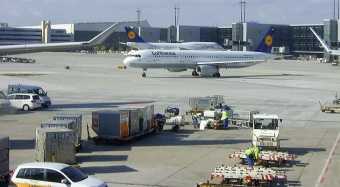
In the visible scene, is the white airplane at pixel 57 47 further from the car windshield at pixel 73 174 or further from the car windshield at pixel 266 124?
the car windshield at pixel 73 174

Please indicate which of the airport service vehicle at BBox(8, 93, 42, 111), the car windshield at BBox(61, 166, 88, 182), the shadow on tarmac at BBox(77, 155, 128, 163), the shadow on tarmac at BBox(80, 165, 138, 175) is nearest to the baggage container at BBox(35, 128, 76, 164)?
the shadow on tarmac at BBox(80, 165, 138, 175)

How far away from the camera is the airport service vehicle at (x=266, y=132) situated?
32844mm

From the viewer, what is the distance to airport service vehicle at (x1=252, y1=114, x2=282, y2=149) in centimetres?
3284

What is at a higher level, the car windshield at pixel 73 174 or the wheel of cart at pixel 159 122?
the wheel of cart at pixel 159 122

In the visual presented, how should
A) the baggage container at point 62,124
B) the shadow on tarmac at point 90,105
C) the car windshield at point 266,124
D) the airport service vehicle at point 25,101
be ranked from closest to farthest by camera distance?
1. the baggage container at point 62,124
2. the car windshield at point 266,124
3. the airport service vehicle at point 25,101
4. the shadow on tarmac at point 90,105

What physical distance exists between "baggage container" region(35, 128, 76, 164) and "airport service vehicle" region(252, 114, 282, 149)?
33.8 feet

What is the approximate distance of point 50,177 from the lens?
843 inches

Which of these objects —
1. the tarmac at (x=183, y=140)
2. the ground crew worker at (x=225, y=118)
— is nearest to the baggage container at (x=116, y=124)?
the tarmac at (x=183, y=140)

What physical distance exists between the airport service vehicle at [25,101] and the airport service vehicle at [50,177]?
30150 mm

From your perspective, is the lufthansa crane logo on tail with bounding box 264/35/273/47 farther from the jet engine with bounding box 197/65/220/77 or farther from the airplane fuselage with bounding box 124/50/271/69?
the jet engine with bounding box 197/65/220/77

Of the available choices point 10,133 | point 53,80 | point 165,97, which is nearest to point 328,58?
point 53,80

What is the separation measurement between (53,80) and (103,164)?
2347 inches

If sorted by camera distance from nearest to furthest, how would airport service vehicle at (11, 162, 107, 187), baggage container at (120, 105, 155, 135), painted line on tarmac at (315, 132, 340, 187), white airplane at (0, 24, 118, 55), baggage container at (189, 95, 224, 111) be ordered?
airport service vehicle at (11, 162, 107, 187) → painted line on tarmac at (315, 132, 340, 187) → baggage container at (120, 105, 155, 135) → white airplane at (0, 24, 118, 55) → baggage container at (189, 95, 224, 111)

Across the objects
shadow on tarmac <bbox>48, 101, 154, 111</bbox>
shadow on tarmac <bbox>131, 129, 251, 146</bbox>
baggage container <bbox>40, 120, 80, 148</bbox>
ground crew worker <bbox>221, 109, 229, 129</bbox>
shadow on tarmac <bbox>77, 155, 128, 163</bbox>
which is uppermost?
baggage container <bbox>40, 120, 80, 148</bbox>
